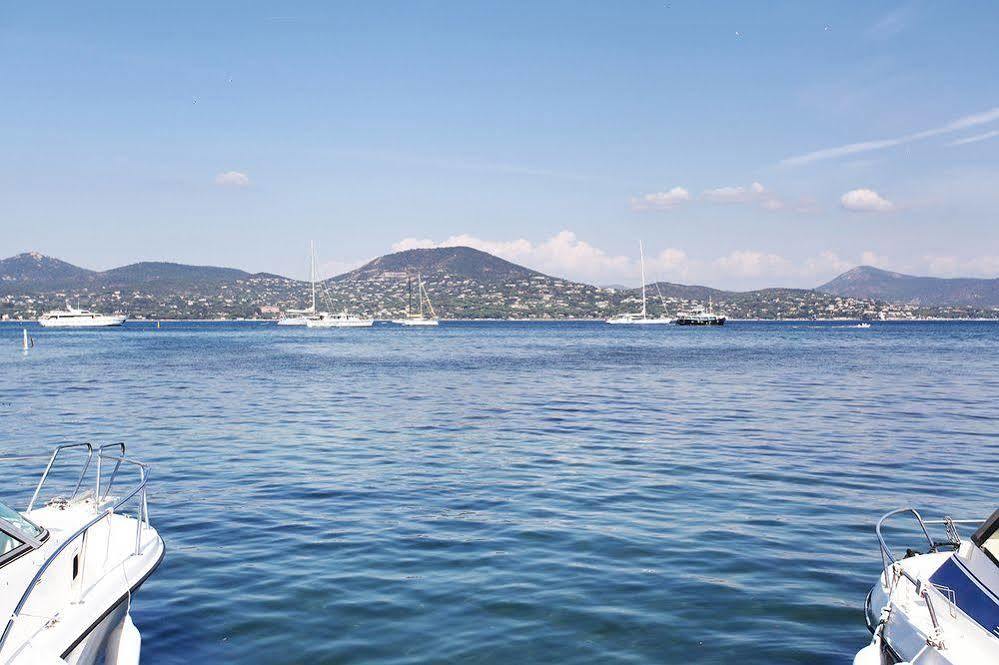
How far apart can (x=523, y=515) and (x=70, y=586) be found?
9.80 meters

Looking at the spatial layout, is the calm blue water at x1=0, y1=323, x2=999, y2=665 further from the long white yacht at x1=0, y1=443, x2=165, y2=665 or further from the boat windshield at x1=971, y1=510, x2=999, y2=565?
the boat windshield at x1=971, y1=510, x2=999, y2=565

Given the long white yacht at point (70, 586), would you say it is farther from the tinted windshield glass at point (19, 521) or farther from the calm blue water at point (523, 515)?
the calm blue water at point (523, 515)

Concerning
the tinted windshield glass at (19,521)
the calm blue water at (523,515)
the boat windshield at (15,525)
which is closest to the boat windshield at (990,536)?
the calm blue water at (523,515)

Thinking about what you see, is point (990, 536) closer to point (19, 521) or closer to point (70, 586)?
point (70, 586)

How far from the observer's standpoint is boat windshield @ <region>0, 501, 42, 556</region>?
336 inches

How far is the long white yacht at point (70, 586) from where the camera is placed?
784cm

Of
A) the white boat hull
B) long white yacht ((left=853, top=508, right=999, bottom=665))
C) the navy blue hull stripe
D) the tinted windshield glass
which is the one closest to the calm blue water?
the white boat hull

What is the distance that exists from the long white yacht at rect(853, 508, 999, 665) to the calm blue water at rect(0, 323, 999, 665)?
128cm

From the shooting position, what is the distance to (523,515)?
56.7 ft

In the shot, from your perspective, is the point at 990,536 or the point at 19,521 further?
the point at 19,521

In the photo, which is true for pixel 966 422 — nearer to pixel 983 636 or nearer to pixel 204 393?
pixel 983 636

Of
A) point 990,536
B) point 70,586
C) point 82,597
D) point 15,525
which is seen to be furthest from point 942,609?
point 15,525

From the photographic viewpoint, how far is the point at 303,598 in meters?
12.3

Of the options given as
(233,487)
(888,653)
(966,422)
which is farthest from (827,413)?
(888,653)
